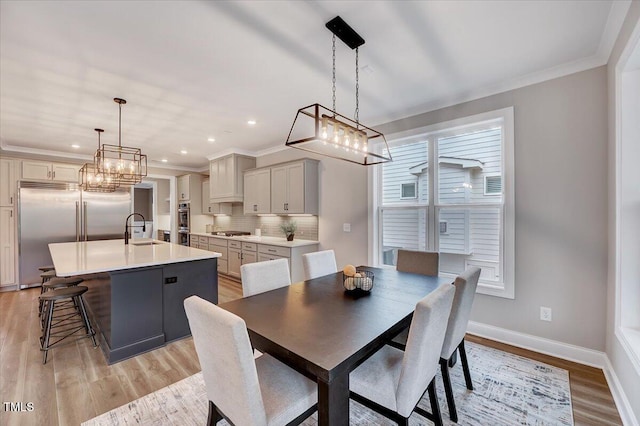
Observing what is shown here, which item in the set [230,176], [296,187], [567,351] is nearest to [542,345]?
[567,351]

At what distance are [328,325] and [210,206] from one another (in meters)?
6.01

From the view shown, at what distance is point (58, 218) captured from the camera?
17.1 ft

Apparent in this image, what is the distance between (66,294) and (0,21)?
2.27 meters

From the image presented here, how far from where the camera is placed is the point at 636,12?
1607 mm

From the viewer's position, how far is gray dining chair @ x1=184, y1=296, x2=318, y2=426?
3.51ft

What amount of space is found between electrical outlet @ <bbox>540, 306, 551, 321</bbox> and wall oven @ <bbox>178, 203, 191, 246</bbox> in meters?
6.84

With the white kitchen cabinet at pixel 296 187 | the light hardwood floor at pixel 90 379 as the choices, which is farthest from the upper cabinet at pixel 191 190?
the light hardwood floor at pixel 90 379

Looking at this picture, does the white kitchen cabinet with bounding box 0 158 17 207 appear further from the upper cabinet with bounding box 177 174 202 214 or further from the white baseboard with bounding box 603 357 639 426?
the white baseboard with bounding box 603 357 639 426

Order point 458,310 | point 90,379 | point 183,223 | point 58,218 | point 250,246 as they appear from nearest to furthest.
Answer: point 458,310 < point 90,379 < point 250,246 < point 58,218 < point 183,223

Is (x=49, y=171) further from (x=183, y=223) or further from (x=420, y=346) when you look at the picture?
(x=420, y=346)

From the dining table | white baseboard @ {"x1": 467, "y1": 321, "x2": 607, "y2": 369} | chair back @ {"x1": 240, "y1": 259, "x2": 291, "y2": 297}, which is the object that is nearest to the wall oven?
chair back @ {"x1": 240, "y1": 259, "x2": 291, "y2": 297}

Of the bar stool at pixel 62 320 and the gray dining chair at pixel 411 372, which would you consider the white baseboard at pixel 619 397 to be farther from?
the bar stool at pixel 62 320

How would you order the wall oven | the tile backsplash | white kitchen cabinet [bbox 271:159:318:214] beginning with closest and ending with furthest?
white kitchen cabinet [bbox 271:159:318:214] → the tile backsplash → the wall oven

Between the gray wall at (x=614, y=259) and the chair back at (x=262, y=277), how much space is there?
2304 mm
